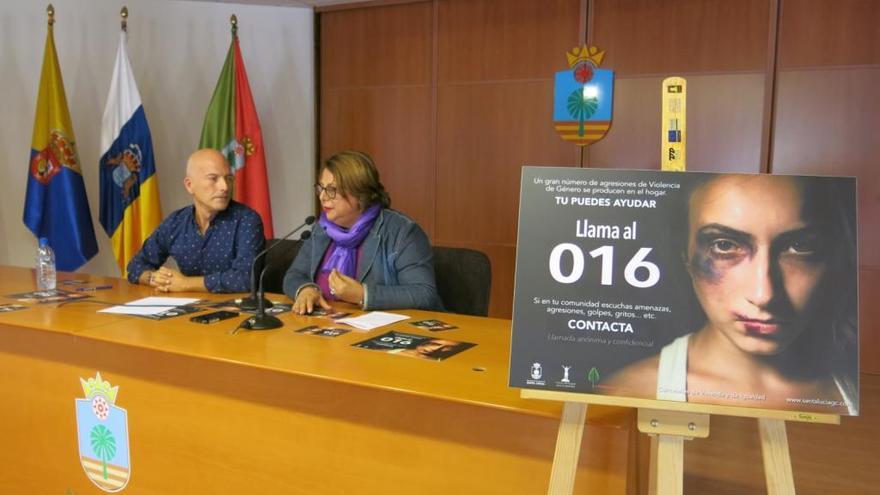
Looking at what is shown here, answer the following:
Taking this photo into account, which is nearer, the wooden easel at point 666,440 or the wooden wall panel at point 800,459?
the wooden easel at point 666,440

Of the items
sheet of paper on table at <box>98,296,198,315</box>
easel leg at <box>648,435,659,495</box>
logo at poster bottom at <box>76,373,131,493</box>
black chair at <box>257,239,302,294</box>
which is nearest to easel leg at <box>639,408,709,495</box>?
easel leg at <box>648,435,659,495</box>

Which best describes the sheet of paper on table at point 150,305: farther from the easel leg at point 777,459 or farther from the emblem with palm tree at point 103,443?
the easel leg at point 777,459

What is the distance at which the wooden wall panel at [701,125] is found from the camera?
364 cm

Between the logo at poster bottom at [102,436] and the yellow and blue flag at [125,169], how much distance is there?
2360 mm

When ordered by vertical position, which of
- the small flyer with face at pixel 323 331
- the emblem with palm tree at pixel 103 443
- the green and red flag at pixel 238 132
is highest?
the green and red flag at pixel 238 132

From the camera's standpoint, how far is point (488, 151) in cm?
421

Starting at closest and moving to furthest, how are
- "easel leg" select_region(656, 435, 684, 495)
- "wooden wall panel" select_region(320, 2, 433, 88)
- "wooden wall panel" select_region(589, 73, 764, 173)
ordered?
"easel leg" select_region(656, 435, 684, 495), "wooden wall panel" select_region(589, 73, 764, 173), "wooden wall panel" select_region(320, 2, 433, 88)

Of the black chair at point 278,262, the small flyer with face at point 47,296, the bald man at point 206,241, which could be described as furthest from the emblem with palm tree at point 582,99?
the small flyer with face at point 47,296

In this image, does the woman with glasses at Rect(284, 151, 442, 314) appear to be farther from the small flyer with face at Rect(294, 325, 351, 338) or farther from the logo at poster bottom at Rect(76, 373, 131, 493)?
the logo at poster bottom at Rect(76, 373, 131, 493)

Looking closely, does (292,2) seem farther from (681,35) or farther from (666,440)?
(666,440)

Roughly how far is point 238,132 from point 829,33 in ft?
11.6

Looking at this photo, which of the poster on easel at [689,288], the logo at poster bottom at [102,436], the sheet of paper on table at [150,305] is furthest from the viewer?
the sheet of paper on table at [150,305]

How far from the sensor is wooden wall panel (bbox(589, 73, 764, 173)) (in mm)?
3637

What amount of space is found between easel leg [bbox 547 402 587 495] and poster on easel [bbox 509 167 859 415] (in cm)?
6
